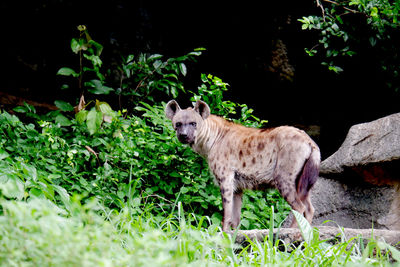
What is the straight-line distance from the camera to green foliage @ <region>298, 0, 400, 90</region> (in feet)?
22.9

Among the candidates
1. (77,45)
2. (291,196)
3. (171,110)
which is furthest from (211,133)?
(77,45)

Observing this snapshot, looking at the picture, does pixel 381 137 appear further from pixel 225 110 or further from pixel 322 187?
pixel 225 110

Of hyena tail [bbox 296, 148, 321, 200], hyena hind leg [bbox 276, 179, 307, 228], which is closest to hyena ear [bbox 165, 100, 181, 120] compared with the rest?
hyena hind leg [bbox 276, 179, 307, 228]

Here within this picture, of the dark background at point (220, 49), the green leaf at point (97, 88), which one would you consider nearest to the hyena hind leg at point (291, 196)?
the green leaf at point (97, 88)

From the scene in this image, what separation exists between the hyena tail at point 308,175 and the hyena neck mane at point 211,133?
93 centimetres

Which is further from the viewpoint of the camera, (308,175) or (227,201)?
(227,201)

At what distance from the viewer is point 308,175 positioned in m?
4.89

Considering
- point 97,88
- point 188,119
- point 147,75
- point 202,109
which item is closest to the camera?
point 188,119

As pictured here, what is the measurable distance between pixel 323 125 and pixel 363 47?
5.85 ft

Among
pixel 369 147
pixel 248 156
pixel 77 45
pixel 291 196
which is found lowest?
pixel 291 196

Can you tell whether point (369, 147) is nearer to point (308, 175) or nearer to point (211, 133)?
point (308, 175)

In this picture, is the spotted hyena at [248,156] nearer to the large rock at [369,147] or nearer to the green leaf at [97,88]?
the large rock at [369,147]

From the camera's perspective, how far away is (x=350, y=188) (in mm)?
5750

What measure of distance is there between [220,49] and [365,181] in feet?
12.2
